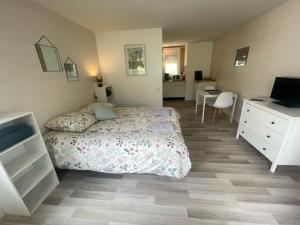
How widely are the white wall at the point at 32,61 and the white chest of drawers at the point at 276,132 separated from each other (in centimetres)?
302

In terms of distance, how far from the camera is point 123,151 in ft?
5.46

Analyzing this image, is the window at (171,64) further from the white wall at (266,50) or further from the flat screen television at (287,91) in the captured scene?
the flat screen television at (287,91)

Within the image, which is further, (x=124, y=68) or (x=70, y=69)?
(x=124, y=68)

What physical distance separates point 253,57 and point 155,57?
204cm

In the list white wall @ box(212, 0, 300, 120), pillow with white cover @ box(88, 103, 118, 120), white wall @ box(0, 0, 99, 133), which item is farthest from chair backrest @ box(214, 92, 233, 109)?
white wall @ box(0, 0, 99, 133)

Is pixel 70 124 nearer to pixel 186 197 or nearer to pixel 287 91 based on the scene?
pixel 186 197

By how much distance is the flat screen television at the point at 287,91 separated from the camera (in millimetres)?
1808

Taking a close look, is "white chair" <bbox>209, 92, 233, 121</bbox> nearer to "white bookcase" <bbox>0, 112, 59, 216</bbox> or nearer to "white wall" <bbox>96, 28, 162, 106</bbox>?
"white wall" <bbox>96, 28, 162, 106</bbox>

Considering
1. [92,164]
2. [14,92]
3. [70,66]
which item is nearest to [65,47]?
[70,66]

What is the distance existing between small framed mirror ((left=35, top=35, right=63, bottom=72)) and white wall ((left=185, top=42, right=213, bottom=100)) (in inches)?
172

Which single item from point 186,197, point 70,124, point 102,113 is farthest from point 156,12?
point 186,197

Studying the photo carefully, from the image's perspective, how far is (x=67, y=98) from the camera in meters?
2.42

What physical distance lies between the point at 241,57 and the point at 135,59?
96.9 inches

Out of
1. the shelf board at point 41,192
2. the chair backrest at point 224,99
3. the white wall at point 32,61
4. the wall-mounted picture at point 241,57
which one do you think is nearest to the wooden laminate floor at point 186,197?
the shelf board at point 41,192
